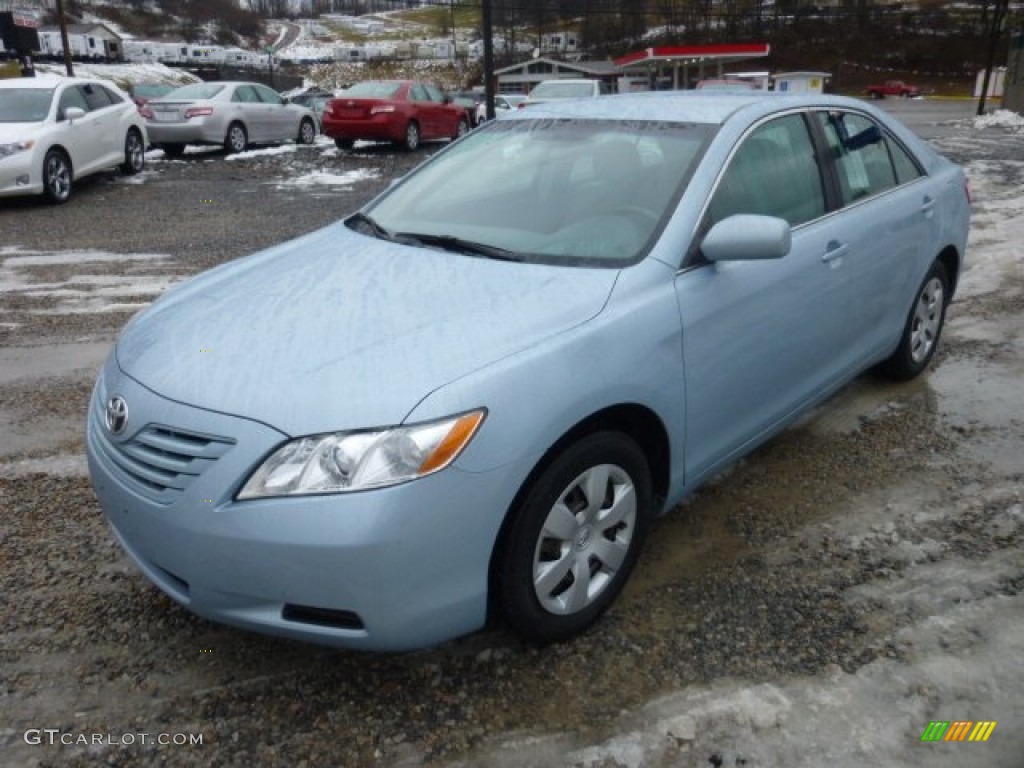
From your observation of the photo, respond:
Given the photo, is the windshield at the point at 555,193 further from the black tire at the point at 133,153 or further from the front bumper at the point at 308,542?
the black tire at the point at 133,153


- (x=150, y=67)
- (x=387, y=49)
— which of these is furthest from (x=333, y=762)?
(x=387, y=49)

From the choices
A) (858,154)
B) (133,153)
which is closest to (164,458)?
(858,154)

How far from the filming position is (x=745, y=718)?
2.34 meters

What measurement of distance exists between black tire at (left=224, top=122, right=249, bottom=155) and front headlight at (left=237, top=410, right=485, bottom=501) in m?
16.1

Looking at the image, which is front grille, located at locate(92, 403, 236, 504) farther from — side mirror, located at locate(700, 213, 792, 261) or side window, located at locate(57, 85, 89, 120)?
side window, located at locate(57, 85, 89, 120)

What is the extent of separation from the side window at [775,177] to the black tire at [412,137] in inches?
594

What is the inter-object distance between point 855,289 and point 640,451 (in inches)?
62.9

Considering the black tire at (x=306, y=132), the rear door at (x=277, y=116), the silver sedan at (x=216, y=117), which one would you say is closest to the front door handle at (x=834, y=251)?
the silver sedan at (x=216, y=117)

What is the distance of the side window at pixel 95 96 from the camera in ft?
40.3

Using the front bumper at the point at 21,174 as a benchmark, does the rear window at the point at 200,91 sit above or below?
above

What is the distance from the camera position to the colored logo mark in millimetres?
2266

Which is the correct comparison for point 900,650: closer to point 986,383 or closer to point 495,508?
point 495,508

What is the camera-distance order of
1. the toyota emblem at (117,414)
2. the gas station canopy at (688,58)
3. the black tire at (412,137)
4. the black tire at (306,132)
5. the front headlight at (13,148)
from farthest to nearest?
the gas station canopy at (688,58) → the black tire at (306,132) → the black tire at (412,137) → the front headlight at (13,148) → the toyota emblem at (117,414)

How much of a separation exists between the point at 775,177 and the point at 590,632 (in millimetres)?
1885
